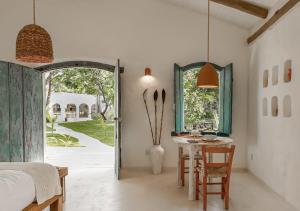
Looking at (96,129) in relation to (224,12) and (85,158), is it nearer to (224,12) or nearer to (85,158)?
(85,158)

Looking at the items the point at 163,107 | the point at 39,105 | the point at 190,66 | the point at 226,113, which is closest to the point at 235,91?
the point at 226,113

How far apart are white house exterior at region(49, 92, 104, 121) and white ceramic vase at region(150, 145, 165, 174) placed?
900 centimetres

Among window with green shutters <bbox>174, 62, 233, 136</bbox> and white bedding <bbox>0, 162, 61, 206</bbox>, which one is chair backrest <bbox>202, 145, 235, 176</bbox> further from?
window with green shutters <bbox>174, 62, 233, 136</bbox>

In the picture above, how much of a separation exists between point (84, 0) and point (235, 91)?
3.89m

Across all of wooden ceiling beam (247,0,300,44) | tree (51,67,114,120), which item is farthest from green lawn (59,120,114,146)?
wooden ceiling beam (247,0,300,44)

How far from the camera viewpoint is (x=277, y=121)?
4559 millimetres

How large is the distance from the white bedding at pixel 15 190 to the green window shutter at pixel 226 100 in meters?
4.44

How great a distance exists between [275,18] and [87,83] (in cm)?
1017

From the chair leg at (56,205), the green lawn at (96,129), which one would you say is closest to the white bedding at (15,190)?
the chair leg at (56,205)

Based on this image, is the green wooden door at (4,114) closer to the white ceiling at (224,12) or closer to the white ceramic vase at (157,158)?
the white ceramic vase at (157,158)

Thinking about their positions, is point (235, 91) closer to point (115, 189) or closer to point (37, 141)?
point (115, 189)

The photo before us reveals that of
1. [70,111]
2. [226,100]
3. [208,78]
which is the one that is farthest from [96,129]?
[208,78]

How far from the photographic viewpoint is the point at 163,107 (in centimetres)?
624

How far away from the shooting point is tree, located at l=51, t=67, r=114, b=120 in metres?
12.6
